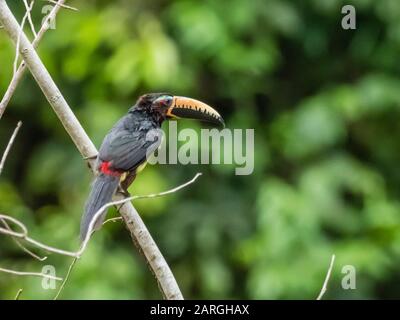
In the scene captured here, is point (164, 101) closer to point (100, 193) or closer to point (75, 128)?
point (100, 193)

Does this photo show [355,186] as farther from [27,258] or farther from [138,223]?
[138,223]

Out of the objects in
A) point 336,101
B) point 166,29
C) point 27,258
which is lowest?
point 27,258

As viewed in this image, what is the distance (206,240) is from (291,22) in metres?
1.48

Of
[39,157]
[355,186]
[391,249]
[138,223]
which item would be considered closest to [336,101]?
[355,186]

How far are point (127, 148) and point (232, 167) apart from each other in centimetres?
236

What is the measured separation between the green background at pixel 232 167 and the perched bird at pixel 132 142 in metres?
1.46

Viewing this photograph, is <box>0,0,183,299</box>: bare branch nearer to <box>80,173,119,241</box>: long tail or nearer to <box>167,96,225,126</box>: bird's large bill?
<box>80,173,119,241</box>: long tail

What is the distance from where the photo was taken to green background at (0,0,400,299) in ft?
19.7

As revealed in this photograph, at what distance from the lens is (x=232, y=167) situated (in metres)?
6.29

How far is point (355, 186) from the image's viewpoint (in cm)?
628

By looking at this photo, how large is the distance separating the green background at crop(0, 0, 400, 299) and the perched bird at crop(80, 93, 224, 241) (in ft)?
4.80

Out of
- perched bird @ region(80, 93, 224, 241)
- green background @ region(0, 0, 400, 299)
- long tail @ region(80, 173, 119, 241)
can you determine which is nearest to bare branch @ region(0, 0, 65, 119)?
perched bird @ region(80, 93, 224, 241)

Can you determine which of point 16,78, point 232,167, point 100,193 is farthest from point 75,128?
point 232,167

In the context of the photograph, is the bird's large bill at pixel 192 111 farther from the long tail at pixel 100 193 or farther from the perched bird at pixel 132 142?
the long tail at pixel 100 193
